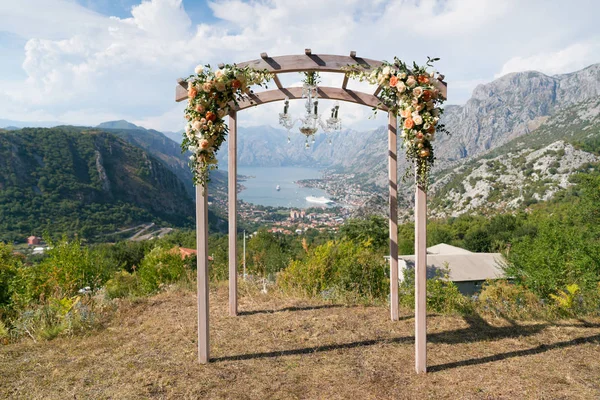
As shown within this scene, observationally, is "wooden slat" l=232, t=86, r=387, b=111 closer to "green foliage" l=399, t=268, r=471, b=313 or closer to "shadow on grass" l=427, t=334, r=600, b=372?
"shadow on grass" l=427, t=334, r=600, b=372

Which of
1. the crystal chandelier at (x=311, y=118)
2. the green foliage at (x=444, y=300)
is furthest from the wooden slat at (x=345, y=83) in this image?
the green foliage at (x=444, y=300)

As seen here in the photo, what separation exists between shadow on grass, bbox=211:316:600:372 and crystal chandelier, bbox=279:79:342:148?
2.38 meters

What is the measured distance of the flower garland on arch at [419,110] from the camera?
128 inches

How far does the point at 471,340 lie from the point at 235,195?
3.43 m

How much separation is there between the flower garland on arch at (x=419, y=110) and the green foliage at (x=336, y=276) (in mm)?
3101

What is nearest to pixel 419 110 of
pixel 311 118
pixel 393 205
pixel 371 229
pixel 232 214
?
pixel 311 118

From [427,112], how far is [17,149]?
209 feet

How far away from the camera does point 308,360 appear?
12.0ft

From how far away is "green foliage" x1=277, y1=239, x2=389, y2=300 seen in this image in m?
6.10

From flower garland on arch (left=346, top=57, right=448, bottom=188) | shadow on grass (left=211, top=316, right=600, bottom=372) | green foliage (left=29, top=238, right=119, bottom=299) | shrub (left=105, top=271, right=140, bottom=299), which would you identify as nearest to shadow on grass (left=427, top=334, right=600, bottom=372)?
shadow on grass (left=211, top=316, right=600, bottom=372)

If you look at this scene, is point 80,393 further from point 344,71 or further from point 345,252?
point 345,252

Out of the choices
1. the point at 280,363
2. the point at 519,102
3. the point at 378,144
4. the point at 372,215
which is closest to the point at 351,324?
the point at 280,363

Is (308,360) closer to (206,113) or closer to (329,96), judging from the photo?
(206,113)

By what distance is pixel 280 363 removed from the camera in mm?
3605
